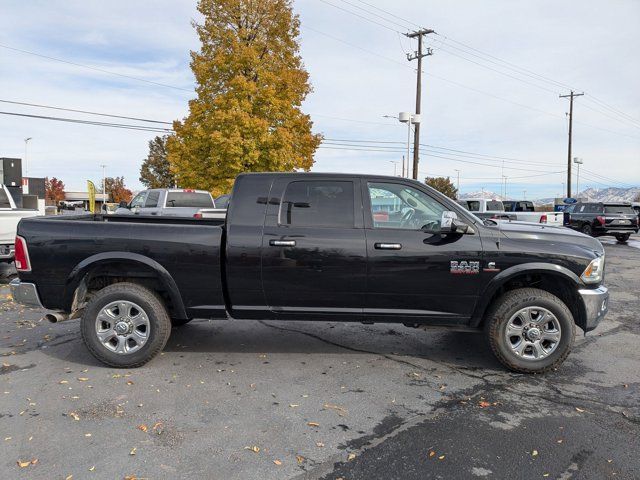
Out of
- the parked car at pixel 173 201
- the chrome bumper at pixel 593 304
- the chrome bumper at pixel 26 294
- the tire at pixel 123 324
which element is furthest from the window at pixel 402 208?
the parked car at pixel 173 201

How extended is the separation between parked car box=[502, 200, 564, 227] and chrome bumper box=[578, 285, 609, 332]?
8.17 meters

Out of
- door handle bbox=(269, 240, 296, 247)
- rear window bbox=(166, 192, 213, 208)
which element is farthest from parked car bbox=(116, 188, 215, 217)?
door handle bbox=(269, 240, 296, 247)

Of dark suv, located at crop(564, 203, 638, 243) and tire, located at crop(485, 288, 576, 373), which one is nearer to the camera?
tire, located at crop(485, 288, 576, 373)

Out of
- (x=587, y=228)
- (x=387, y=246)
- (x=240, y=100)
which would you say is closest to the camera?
(x=387, y=246)

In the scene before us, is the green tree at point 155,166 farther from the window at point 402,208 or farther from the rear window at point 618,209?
the window at point 402,208

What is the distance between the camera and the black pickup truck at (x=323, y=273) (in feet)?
14.9

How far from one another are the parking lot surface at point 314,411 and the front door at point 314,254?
667 millimetres

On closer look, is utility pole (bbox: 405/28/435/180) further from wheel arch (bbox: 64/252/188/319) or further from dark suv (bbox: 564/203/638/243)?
wheel arch (bbox: 64/252/188/319)

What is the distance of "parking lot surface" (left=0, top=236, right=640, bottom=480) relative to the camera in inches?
117

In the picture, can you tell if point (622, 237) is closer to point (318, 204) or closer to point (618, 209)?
point (618, 209)

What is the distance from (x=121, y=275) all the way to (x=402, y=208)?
2870 millimetres

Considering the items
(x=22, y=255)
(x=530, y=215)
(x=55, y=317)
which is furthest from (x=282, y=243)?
(x=530, y=215)

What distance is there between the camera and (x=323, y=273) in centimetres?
455

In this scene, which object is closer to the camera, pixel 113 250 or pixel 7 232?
pixel 113 250
